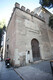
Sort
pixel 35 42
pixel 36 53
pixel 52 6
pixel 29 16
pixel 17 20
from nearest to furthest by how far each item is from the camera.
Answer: pixel 52 6, pixel 17 20, pixel 36 53, pixel 35 42, pixel 29 16

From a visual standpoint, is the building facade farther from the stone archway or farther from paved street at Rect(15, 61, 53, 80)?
paved street at Rect(15, 61, 53, 80)

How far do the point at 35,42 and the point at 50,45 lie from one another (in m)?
3.59

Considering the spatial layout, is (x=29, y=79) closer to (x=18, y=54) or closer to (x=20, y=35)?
(x=18, y=54)

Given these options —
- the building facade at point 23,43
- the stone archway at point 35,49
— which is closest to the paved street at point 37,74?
the building facade at point 23,43

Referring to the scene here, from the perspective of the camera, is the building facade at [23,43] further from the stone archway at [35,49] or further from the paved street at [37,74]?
the paved street at [37,74]

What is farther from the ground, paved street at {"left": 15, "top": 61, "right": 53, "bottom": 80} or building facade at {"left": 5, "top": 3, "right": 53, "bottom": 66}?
building facade at {"left": 5, "top": 3, "right": 53, "bottom": 66}

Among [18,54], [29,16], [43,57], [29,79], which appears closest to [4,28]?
[29,16]

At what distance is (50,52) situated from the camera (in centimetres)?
878

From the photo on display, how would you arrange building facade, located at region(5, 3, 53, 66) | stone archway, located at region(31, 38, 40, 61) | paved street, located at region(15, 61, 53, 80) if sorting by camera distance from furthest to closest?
stone archway, located at region(31, 38, 40, 61) → building facade, located at region(5, 3, 53, 66) → paved street, located at region(15, 61, 53, 80)

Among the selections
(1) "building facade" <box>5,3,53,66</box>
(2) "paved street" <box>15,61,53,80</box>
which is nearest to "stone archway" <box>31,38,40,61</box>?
(1) "building facade" <box>5,3,53,66</box>

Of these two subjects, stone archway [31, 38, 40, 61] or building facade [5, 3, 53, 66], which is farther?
stone archway [31, 38, 40, 61]

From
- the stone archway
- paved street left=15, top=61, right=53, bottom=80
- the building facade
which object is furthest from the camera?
the stone archway

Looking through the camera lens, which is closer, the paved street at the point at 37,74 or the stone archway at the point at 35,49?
the paved street at the point at 37,74

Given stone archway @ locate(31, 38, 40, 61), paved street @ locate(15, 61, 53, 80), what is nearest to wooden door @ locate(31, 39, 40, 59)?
stone archway @ locate(31, 38, 40, 61)
